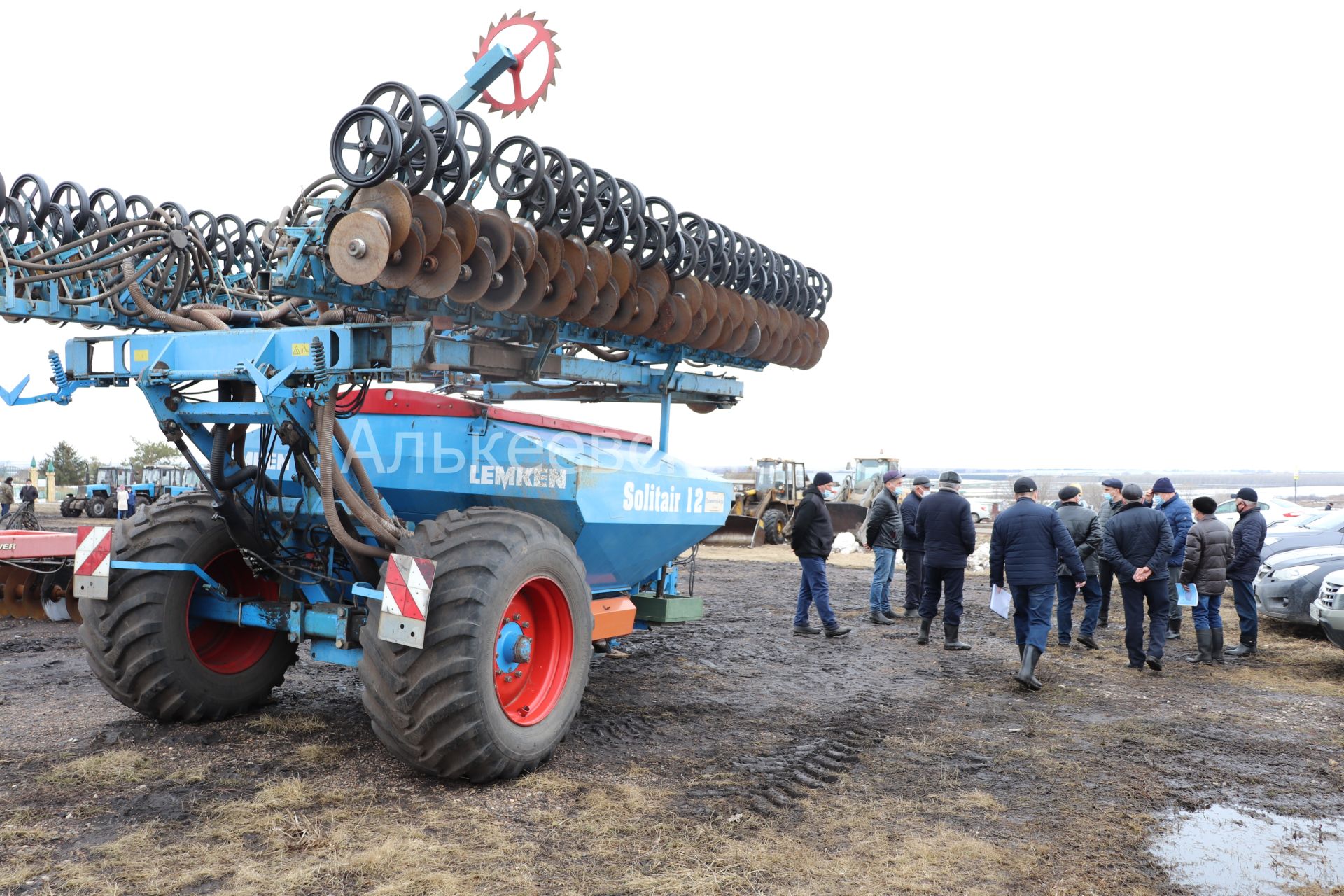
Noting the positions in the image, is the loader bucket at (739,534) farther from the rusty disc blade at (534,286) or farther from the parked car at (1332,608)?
the rusty disc blade at (534,286)

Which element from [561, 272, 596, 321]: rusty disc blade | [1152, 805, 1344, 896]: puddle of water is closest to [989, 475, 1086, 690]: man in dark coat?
[1152, 805, 1344, 896]: puddle of water

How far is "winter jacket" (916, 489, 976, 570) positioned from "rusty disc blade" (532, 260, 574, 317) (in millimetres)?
4618

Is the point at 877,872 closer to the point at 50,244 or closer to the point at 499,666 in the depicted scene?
the point at 499,666

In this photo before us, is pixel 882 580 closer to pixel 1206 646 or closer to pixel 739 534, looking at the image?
pixel 1206 646

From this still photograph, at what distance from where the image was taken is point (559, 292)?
6.04 meters

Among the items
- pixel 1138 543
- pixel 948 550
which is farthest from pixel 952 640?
pixel 1138 543

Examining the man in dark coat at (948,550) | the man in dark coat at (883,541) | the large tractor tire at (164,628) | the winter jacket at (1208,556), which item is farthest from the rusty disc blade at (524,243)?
the winter jacket at (1208,556)

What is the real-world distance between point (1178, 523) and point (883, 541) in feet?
9.68

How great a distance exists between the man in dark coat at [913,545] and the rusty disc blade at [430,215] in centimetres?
654

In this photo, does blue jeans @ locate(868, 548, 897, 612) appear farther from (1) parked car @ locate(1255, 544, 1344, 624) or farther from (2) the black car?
(2) the black car

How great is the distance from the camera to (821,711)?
6340mm

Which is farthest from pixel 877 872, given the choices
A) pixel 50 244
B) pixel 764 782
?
pixel 50 244

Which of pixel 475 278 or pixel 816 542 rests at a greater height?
pixel 475 278

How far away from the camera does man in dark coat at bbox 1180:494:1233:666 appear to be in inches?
339
